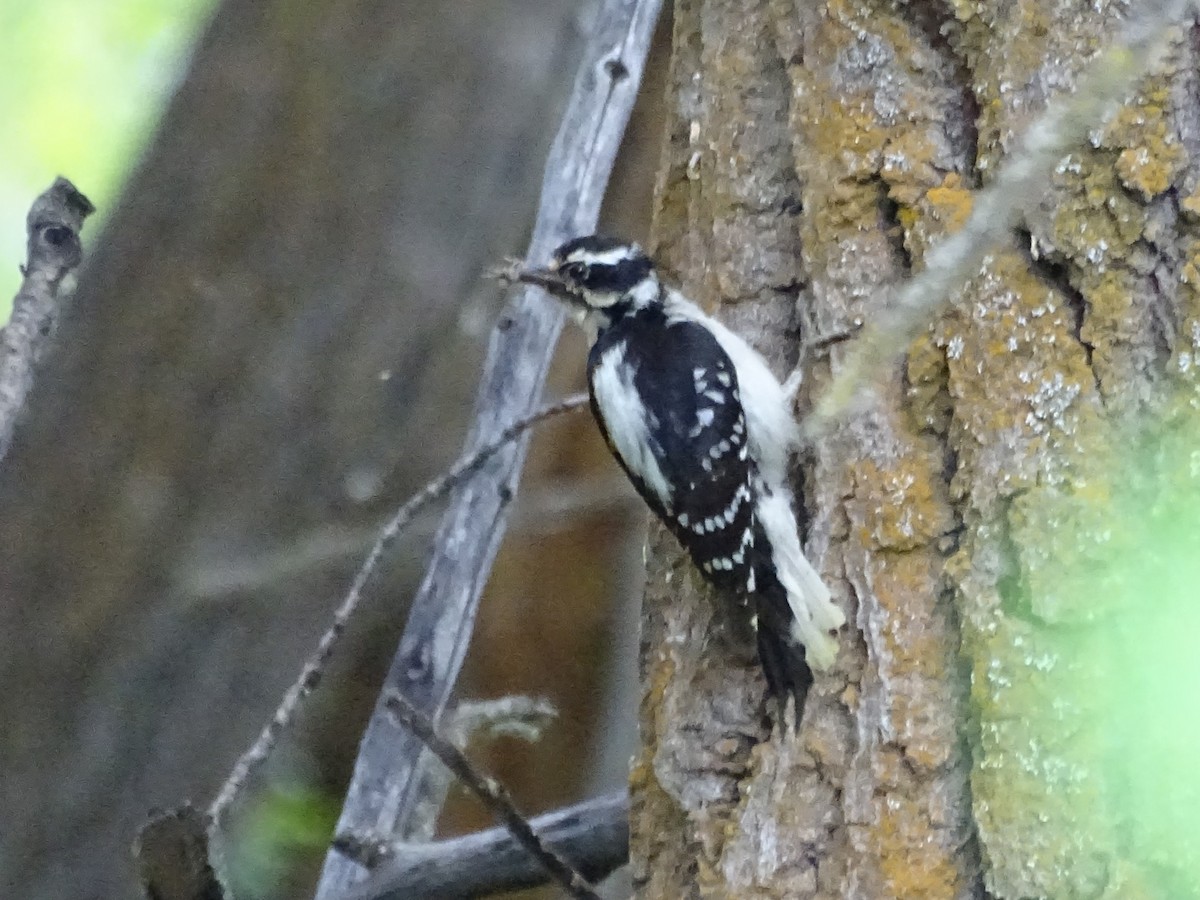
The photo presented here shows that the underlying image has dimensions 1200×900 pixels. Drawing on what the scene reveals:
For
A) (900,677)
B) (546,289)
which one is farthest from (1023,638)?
(546,289)

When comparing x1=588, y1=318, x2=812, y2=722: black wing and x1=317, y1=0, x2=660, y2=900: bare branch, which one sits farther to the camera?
x1=317, y1=0, x2=660, y2=900: bare branch

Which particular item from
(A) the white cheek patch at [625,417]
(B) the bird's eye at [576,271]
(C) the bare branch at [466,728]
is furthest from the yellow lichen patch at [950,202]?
(C) the bare branch at [466,728]

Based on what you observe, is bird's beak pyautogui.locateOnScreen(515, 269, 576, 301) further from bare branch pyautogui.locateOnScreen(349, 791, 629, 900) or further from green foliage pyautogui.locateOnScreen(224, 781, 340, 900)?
green foliage pyautogui.locateOnScreen(224, 781, 340, 900)

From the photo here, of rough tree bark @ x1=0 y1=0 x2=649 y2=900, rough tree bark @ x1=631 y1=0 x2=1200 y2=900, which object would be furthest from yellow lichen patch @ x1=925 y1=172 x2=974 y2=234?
rough tree bark @ x1=0 y1=0 x2=649 y2=900

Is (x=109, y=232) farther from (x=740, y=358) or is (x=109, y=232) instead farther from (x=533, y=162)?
(x=740, y=358)

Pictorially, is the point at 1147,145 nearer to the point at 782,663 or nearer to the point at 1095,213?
the point at 1095,213

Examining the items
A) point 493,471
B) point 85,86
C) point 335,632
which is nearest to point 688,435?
point 493,471
